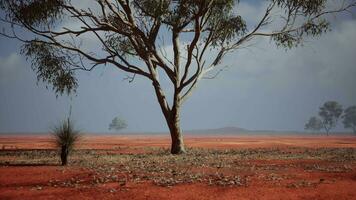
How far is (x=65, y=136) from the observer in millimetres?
17781

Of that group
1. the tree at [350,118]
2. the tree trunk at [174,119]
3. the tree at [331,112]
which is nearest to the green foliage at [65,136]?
the tree trunk at [174,119]

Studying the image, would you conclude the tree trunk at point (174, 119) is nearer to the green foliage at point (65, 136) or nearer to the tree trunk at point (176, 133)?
the tree trunk at point (176, 133)

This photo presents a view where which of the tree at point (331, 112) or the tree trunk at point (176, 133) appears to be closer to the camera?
the tree trunk at point (176, 133)

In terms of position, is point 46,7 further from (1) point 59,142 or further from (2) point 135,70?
(1) point 59,142

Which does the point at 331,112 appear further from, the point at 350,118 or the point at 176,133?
the point at 176,133

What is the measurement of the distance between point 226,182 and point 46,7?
18.0 metres

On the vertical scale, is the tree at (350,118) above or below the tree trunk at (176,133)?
above

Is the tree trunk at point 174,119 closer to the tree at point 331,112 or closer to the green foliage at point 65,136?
the green foliage at point 65,136

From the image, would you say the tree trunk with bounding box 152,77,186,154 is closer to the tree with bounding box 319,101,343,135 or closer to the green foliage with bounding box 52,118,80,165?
the green foliage with bounding box 52,118,80,165

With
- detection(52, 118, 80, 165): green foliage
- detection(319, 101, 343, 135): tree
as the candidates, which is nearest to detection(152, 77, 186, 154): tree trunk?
detection(52, 118, 80, 165): green foliage

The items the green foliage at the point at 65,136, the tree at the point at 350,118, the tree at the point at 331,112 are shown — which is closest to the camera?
the green foliage at the point at 65,136

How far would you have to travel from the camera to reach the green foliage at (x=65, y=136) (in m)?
17.6

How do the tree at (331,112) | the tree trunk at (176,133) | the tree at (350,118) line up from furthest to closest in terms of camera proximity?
→ the tree at (350,118) → the tree at (331,112) → the tree trunk at (176,133)

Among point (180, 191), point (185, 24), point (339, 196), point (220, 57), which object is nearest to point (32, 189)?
point (180, 191)
